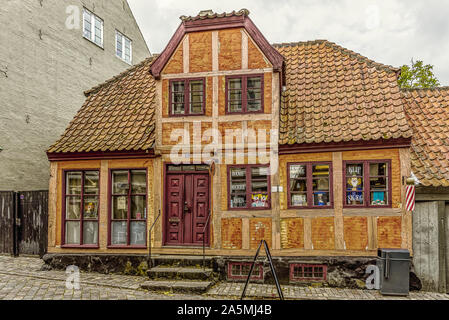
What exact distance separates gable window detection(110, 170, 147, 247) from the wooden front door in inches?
27.8

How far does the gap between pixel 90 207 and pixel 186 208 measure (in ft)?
9.19

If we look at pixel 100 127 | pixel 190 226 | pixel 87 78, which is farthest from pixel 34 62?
pixel 190 226

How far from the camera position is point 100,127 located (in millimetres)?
11367

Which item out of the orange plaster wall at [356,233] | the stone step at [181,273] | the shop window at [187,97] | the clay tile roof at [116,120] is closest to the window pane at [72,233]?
the clay tile roof at [116,120]

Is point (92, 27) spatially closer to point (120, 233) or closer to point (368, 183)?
point (120, 233)

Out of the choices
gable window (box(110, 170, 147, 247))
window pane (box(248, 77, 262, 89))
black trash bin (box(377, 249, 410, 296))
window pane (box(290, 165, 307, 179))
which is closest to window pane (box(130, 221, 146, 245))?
gable window (box(110, 170, 147, 247))

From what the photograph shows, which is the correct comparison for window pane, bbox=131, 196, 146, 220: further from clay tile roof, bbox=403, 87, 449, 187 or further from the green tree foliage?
the green tree foliage

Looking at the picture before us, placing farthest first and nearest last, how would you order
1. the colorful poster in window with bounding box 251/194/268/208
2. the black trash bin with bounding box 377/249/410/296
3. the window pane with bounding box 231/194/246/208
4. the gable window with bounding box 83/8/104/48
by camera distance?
the gable window with bounding box 83/8/104/48
the window pane with bounding box 231/194/246/208
the colorful poster in window with bounding box 251/194/268/208
the black trash bin with bounding box 377/249/410/296

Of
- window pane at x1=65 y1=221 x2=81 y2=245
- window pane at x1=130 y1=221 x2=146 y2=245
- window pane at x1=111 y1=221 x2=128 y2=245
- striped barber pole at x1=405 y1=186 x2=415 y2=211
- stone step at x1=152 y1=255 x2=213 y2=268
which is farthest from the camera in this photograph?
window pane at x1=65 y1=221 x2=81 y2=245

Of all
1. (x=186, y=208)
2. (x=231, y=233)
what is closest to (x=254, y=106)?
(x=186, y=208)

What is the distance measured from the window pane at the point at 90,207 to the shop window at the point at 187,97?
3280mm

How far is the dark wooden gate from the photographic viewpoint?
12.3 metres

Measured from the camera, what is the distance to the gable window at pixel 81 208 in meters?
10.8

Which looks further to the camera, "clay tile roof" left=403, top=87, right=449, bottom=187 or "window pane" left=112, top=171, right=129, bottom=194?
"window pane" left=112, top=171, right=129, bottom=194
